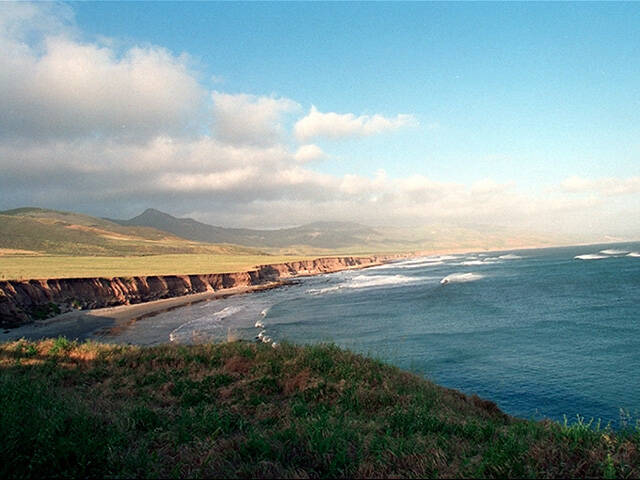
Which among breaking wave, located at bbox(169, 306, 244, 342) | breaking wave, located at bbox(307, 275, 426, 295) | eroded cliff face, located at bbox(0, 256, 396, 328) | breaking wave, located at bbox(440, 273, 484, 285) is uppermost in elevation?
eroded cliff face, located at bbox(0, 256, 396, 328)

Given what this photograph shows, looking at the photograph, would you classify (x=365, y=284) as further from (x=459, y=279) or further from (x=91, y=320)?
(x=91, y=320)

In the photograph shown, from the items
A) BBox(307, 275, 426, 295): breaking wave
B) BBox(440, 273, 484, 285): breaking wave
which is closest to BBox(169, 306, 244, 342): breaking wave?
BBox(307, 275, 426, 295): breaking wave

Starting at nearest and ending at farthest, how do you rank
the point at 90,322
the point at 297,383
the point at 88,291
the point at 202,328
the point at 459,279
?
the point at 297,383 < the point at 202,328 < the point at 90,322 < the point at 88,291 < the point at 459,279

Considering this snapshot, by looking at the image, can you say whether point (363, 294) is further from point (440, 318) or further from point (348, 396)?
point (348, 396)

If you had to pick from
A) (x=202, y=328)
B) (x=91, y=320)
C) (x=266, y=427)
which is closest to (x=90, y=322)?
(x=91, y=320)

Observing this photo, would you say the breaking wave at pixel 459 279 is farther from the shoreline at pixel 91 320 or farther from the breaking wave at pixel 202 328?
the breaking wave at pixel 202 328

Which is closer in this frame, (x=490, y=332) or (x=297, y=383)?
(x=297, y=383)

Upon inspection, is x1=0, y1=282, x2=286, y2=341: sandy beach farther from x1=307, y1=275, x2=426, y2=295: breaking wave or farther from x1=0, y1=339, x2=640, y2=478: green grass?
x1=0, y1=339, x2=640, y2=478: green grass
